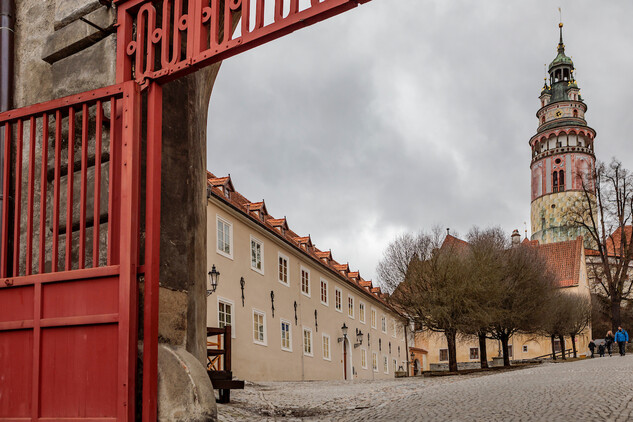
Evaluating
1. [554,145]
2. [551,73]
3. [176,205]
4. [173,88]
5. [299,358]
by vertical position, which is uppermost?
[551,73]

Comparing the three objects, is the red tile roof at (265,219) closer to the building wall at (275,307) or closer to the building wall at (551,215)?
the building wall at (275,307)

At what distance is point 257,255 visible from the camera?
80.2 ft

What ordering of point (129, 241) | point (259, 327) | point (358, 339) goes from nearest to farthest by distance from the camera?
point (129, 241), point (259, 327), point (358, 339)

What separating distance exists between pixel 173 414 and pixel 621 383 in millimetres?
7838

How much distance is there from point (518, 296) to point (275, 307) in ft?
34.3

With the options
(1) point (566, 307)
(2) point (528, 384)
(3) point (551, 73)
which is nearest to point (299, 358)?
(2) point (528, 384)

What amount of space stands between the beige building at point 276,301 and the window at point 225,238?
0.03 metres

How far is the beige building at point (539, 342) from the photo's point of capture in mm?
51844

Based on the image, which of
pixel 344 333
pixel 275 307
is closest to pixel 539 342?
pixel 344 333

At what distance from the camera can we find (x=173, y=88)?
567cm

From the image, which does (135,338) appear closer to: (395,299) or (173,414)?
(173,414)

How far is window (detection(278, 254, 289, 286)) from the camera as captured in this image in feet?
87.4

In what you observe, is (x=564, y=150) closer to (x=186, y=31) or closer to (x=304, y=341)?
(x=304, y=341)

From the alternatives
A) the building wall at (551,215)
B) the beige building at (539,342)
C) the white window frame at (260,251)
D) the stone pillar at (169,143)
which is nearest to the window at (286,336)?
the white window frame at (260,251)
